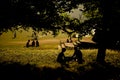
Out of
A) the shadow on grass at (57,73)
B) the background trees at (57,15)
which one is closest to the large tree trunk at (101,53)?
the background trees at (57,15)

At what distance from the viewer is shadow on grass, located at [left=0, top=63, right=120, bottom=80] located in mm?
13289

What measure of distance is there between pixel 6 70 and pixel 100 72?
246 inches

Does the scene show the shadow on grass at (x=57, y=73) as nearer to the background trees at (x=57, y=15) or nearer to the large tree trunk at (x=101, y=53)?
the large tree trunk at (x=101, y=53)

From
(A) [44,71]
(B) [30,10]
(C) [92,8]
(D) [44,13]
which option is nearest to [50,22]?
(D) [44,13]

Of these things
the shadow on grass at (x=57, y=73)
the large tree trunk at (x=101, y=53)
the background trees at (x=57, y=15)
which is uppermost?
the background trees at (x=57, y=15)

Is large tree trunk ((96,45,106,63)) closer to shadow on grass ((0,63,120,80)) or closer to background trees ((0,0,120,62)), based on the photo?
background trees ((0,0,120,62))

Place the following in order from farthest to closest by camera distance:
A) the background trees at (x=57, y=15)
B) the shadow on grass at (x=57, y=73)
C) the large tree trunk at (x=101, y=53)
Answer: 1. the large tree trunk at (x=101, y=53)
2. the background trees at (x=57, y=15)
3. the shadow on grass at (x=57, y=73)

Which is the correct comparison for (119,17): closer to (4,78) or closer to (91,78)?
(91,78)

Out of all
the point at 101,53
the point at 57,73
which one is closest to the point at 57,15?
the point at 101,53

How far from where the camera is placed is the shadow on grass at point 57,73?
43.6ft

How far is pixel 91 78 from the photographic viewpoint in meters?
13.3

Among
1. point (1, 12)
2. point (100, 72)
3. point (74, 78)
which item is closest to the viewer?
point (74, 78)

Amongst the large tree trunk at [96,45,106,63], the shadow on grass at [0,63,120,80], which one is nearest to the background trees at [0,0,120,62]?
the large tree trunk at [96,45,106,63]

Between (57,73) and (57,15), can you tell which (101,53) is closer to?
(57,73)
